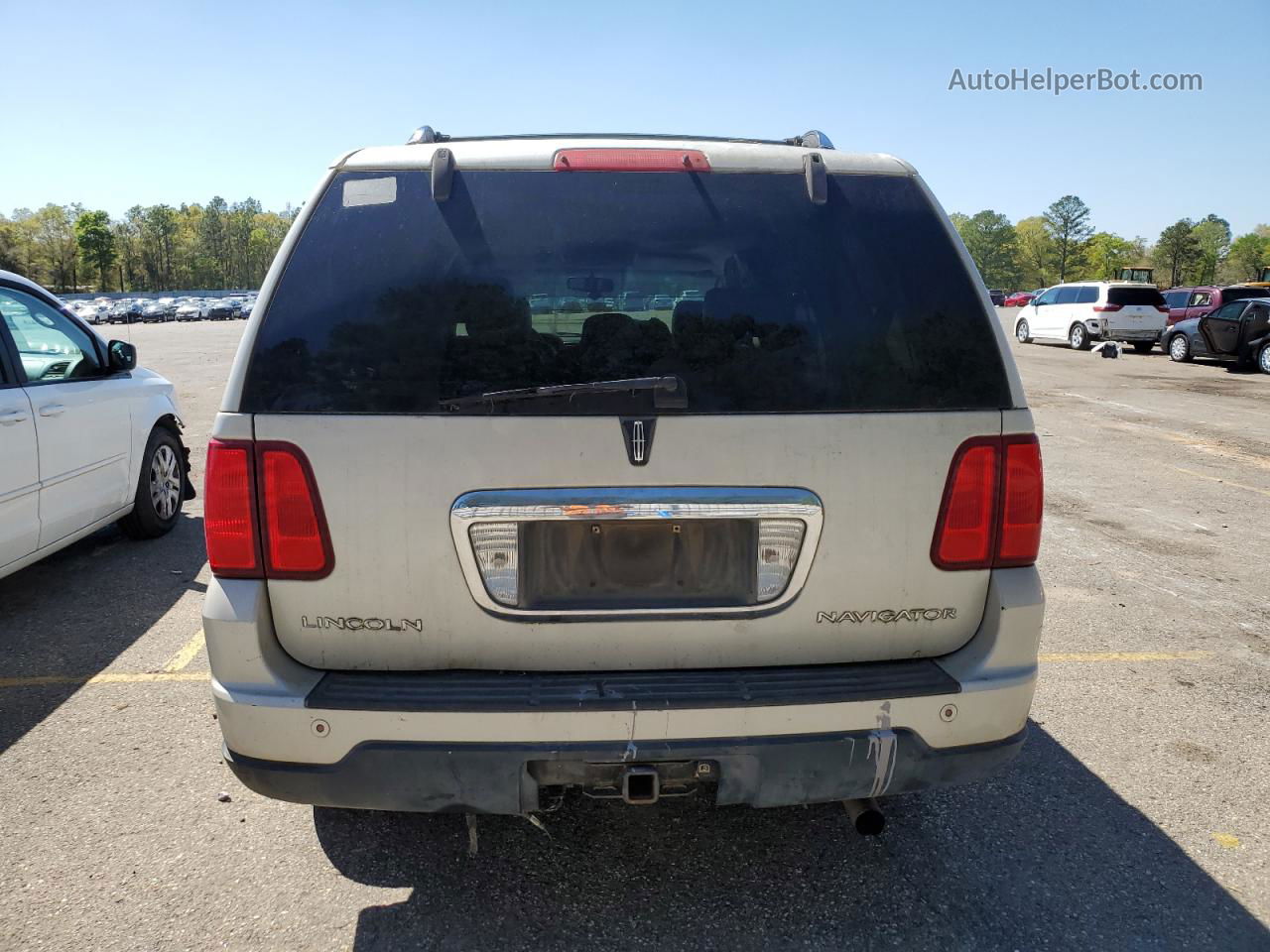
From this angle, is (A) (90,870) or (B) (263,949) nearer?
(B) (263,949)

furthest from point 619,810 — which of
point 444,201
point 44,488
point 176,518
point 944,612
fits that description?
point 176,518

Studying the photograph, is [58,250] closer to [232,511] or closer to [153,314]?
[153,314]

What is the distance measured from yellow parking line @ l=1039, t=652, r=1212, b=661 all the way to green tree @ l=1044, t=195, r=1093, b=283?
142 meters

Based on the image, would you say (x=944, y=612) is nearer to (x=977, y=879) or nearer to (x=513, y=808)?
(x=977, y=879)

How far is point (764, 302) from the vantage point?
2316mm

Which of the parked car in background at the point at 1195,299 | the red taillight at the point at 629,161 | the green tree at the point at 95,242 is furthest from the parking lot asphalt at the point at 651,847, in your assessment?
the green tree at the point at 95,242

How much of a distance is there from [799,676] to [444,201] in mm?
1507

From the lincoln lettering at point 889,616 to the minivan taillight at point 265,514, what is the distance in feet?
4.12

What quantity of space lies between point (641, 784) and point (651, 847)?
80 cm

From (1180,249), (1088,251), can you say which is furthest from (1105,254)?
(1180,249)

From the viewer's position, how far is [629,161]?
2.41 metres

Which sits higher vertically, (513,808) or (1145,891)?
(513,808)

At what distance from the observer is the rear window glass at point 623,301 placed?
2215mm

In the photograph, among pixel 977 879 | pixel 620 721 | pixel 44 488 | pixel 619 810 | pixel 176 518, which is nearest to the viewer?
pixel 620 721
